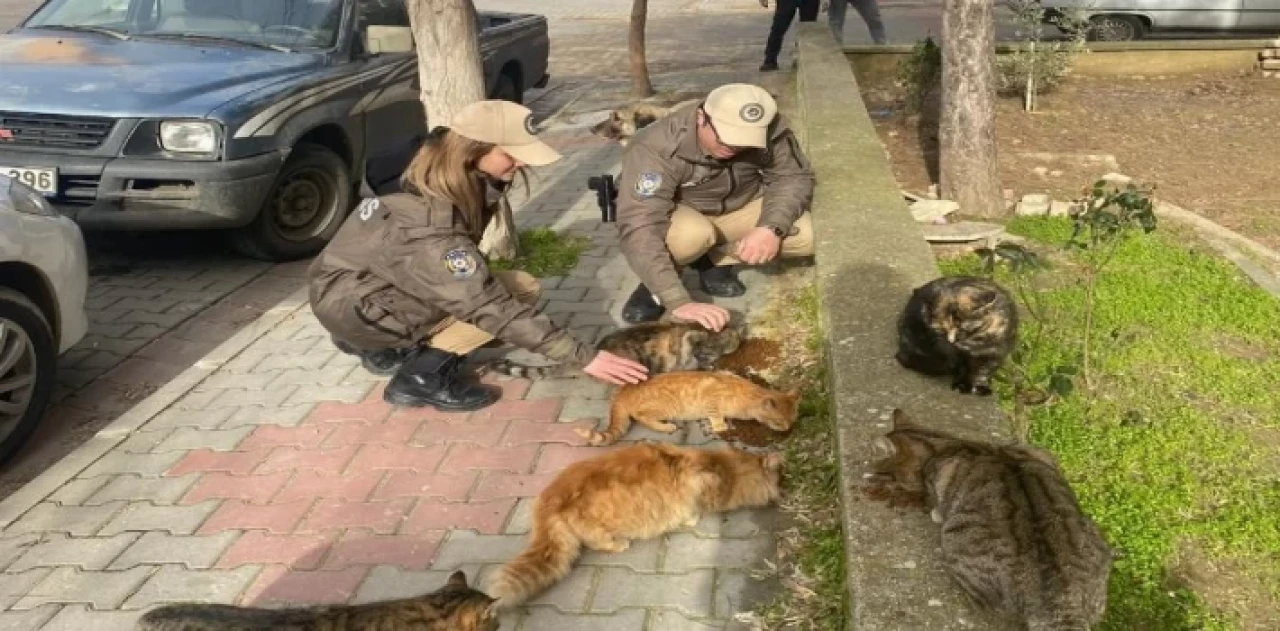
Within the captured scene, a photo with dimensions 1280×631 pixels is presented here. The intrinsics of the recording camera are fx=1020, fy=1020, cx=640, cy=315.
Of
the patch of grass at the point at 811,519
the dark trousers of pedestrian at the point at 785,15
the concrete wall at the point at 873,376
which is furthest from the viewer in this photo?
the dark trousers of pedestrian at the point at 785,15

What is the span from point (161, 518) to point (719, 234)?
320cm

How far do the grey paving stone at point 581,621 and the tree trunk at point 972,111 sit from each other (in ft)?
15.4

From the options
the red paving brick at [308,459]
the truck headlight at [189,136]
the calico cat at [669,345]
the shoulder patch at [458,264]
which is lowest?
the red paving brick at [308,459]

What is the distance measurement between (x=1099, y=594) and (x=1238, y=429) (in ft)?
6.74

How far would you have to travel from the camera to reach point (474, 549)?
12.0 ft

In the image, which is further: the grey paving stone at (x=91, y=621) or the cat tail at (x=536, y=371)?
the cat tail at (x=536, y=371)

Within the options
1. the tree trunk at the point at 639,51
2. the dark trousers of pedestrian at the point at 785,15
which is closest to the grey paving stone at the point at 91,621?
the tree trunk at the point at 639,51

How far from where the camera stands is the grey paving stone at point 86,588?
3502mm

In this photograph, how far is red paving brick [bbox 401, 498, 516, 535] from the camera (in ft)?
12.5

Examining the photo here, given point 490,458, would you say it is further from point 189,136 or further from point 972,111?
point 972,111

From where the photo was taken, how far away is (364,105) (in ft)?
25.2

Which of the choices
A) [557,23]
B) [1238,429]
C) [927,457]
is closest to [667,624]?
[927,457]

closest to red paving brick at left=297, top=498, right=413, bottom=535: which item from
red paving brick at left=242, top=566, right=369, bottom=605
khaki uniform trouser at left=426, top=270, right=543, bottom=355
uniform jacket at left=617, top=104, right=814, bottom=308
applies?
red paving brick at left=242, top=566, right=369, bottom=605

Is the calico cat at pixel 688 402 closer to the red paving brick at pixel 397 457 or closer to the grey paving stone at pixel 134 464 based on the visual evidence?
the red paving brick at pixel 397 457
